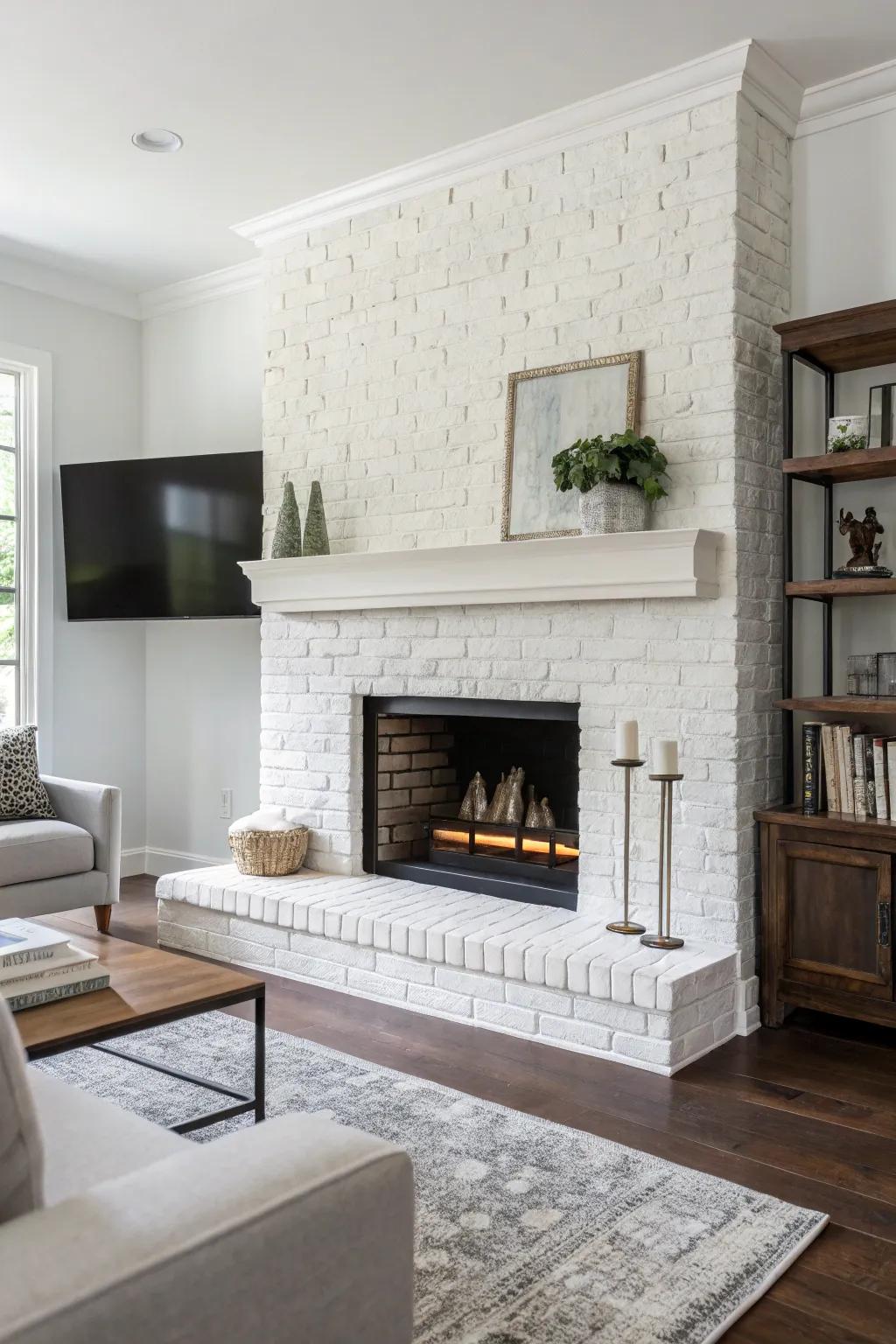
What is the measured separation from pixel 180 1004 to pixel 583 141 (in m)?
2.84

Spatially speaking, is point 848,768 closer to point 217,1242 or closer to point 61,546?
point 217,1242

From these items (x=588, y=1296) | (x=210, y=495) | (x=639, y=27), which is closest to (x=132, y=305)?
(x=210, y=495)

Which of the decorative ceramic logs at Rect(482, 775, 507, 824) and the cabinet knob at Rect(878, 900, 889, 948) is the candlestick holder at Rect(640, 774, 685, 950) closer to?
the cabinet knob at Rect(878, 900, 889, 948)

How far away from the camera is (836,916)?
9.86ft

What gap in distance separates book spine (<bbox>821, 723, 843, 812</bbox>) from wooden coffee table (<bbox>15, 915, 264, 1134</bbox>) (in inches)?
68.3

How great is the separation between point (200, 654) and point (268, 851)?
139 centimetres

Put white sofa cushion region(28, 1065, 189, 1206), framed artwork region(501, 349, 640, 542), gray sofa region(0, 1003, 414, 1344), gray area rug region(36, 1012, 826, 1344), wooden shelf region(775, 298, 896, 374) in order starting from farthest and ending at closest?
framed artwork region(501, 349, 640, 542), wooden shelf region(775, 298, 896, 374), gray area rug region(36, 1012, 826, 1344), white sofa cushion region(28, 1065, 189, 1206), gray sofa region(0, 1003, 414, 1344)

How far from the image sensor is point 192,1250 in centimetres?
95

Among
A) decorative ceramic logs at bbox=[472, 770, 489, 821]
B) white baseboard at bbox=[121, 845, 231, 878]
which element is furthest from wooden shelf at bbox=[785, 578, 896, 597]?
white baseboard at bbox=[121, 845, 231, 878]

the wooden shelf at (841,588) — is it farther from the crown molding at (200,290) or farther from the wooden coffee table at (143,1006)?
the crown molding at (200,290)

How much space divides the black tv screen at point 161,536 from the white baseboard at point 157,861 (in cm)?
118

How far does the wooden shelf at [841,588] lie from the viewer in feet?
9.70

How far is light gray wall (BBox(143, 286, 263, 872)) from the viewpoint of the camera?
193 inches

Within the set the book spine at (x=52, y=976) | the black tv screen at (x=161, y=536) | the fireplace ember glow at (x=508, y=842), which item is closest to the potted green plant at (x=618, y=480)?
the fireplace ember glow at (x=508, y=842)
